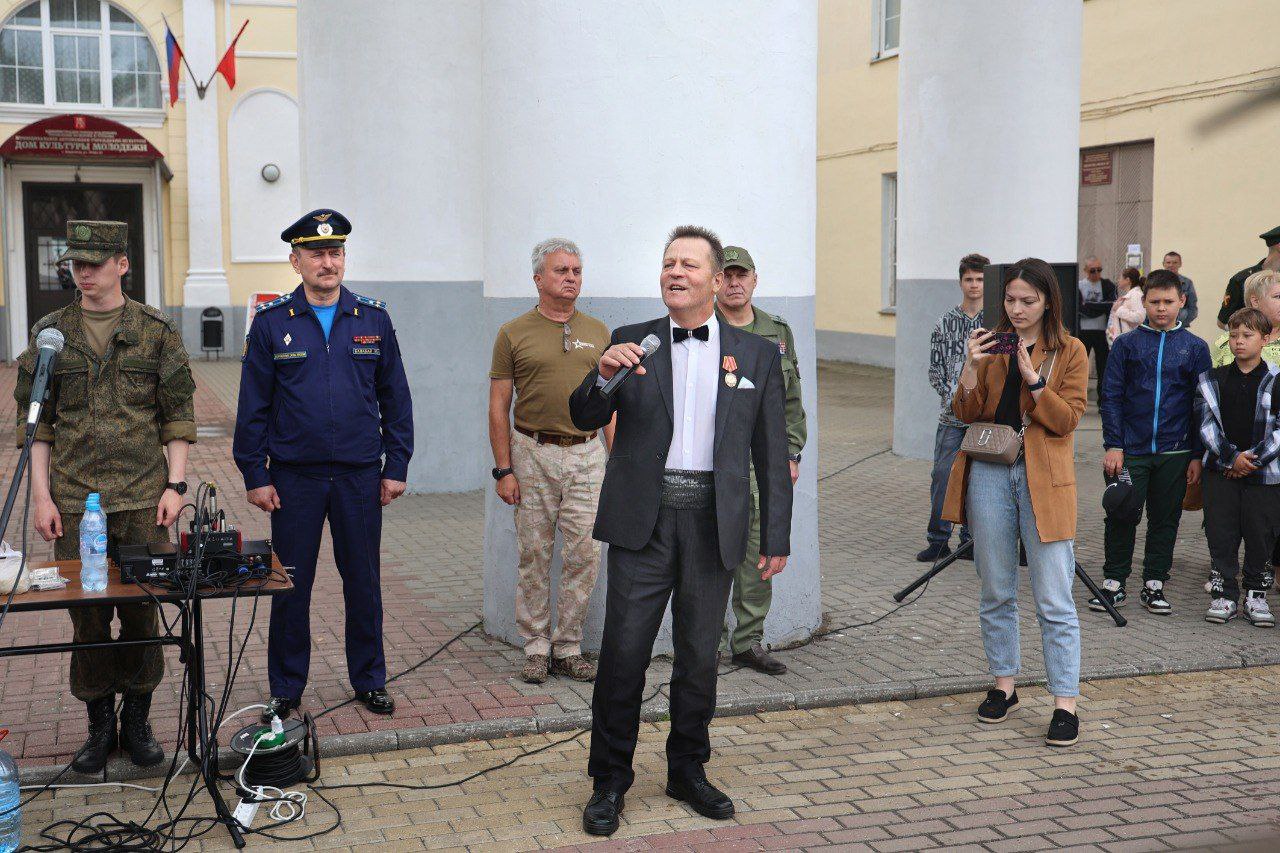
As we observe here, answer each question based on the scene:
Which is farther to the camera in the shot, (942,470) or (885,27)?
(885,27)

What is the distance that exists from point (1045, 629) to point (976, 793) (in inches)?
39.5

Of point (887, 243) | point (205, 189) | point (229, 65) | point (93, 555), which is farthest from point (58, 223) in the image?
point (93, 555)

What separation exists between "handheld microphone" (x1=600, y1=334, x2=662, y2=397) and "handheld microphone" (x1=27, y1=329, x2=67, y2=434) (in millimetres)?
1860

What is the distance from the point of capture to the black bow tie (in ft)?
15.6

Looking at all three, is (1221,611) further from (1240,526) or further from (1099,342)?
(1099,342)

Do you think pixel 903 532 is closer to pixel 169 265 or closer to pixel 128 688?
pixel 128 688

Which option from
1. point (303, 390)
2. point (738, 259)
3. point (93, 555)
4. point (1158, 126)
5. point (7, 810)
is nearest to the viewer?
point (1158, 126)

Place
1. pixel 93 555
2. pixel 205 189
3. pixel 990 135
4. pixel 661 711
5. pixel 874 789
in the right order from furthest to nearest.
A: pixel 205 189
pixel 990 135
pixel 661 711
pixel 874 789
pixel 93 555

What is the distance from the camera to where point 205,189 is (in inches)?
1064

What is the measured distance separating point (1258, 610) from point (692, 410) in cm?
459

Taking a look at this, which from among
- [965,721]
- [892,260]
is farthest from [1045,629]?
[892,260]

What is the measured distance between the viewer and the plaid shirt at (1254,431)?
24.5 ft

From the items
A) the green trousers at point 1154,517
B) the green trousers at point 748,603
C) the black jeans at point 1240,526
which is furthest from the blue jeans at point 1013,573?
the black jeans at point 1240,526

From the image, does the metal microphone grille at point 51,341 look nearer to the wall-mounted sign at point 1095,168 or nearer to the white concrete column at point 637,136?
the white concrete column at point 637,136
